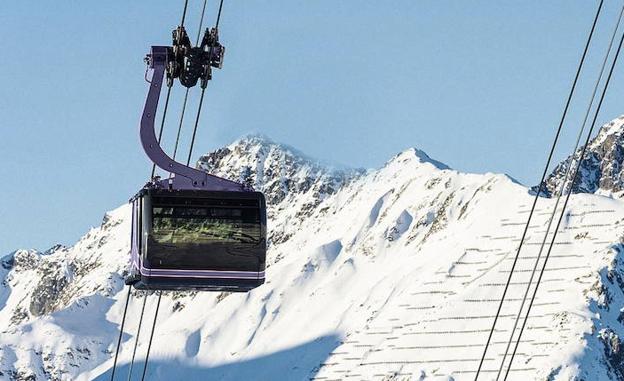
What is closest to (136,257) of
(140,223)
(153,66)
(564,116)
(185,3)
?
(140,223)

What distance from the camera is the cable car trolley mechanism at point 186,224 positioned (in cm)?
3709

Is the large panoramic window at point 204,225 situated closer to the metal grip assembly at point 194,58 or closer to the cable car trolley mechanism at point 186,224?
the cable car trolley mechanism at point 186,224

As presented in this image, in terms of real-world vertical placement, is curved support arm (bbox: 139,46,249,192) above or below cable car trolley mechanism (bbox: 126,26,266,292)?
above

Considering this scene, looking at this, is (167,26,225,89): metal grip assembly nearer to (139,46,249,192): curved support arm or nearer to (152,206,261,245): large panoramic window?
(139,46,249,192): curved support arm

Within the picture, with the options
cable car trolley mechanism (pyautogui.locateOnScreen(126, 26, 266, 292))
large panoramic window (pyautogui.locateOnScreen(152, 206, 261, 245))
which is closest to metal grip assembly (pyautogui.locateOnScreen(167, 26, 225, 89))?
cable car trolley mechanism (pyautogui.locateOnScreen(126, 26, 266, 292))

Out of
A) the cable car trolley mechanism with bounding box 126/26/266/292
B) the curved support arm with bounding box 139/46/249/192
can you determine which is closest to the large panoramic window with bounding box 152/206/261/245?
the cable car trolley mechanism with bounding box 126/26/266/292

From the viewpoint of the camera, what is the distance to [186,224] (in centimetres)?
3772

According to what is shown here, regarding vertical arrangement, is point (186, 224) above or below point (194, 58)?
below

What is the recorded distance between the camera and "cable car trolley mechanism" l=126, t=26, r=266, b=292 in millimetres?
37094

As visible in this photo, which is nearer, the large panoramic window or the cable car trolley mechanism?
the cable car trolley mechanism

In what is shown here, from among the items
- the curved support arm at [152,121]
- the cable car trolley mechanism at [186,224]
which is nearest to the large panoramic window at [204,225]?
the cable car trolley mechanism at [186,224]

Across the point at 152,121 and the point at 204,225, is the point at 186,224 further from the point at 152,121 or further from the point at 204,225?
the point at 152,121

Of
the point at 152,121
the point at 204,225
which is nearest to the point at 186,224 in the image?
the point at 204,225

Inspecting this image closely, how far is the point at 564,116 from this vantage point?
28766mm
